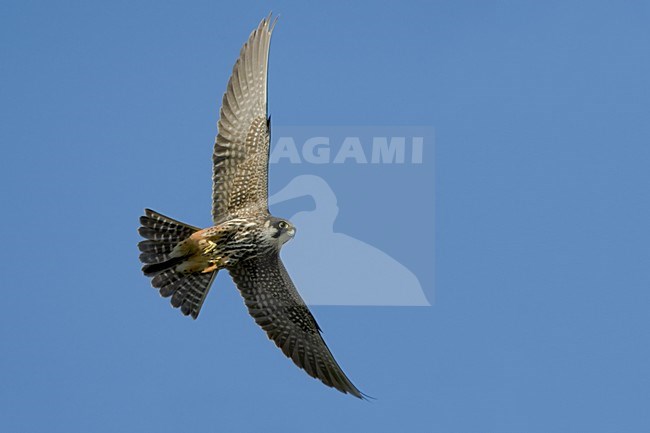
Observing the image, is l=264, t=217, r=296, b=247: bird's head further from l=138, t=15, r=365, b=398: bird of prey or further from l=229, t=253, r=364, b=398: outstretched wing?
l=229, t=253, r=364, b=398: outstretched wing

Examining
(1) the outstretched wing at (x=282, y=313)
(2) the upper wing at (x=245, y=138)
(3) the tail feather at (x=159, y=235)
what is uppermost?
(2) the upper wing at (x=245, y=138)

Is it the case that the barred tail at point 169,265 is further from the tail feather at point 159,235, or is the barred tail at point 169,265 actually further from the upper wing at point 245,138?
the upper wing at point 245,138

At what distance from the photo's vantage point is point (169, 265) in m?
14.3

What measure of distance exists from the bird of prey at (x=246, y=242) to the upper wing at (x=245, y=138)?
1 cm

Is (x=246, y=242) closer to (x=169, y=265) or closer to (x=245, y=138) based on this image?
(x=169, y=265)

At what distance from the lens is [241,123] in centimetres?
1480

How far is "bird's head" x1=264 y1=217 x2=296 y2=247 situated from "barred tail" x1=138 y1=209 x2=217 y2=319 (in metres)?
1.01

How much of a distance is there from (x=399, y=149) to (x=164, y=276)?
3.78 metres

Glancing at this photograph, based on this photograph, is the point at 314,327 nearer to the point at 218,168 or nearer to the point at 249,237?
the point at 249,237

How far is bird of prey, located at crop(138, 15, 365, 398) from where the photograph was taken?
14.1 metres

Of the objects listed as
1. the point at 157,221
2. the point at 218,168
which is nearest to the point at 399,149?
the point at 218,168

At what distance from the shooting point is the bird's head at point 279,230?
1404 centimetres

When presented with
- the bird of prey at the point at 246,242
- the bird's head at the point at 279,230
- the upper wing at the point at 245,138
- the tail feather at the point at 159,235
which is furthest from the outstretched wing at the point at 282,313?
the tail feather at the point at 159,235

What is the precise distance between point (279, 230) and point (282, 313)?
4.81 ft
